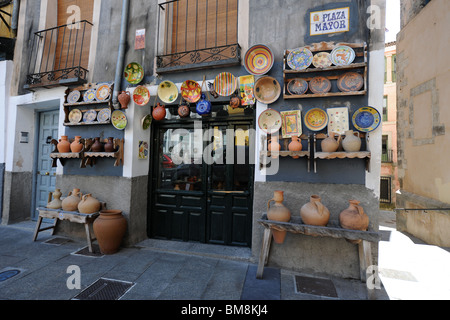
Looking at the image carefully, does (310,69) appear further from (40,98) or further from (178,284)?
(40,98)

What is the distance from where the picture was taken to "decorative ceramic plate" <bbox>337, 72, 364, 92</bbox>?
3009mm

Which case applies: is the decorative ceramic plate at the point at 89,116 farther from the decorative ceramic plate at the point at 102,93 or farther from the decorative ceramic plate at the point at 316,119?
the decorative ceramic plate at the point at 316,119

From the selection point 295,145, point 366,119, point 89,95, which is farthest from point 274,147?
point 89,95

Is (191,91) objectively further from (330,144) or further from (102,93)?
(330,144)

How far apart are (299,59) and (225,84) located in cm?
112

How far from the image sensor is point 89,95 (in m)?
4.28

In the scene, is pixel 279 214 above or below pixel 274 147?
below

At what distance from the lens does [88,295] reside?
2537mm

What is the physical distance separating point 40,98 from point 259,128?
471cm

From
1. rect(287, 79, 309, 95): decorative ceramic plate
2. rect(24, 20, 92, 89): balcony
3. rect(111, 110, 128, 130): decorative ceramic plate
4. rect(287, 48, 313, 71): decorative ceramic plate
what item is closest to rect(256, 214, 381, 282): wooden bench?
rect(287, 79, 309, 95): decorative ceramic plate

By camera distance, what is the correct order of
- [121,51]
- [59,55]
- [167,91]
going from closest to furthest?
[167,91] → [121,51] → [59,55]

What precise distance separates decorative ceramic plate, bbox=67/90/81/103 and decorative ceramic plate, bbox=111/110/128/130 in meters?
0.95

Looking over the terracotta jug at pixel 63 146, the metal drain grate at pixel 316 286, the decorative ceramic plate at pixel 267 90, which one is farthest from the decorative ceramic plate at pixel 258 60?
the terracotta jug at pixel 63 146

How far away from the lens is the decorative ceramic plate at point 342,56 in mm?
3010
